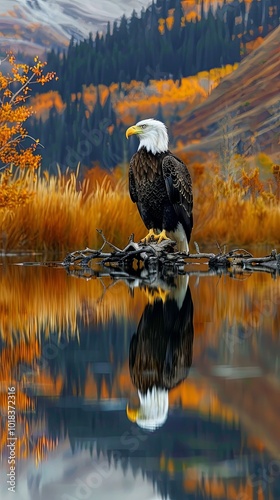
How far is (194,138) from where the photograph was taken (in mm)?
20406

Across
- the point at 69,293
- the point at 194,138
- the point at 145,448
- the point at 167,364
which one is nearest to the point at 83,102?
the point at 194,138

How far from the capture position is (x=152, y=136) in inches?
400

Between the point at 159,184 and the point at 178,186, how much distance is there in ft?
0.59

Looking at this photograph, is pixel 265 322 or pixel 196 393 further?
pixel 265 322

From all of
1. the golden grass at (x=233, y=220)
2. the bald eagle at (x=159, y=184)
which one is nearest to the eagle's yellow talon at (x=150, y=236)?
the bald eagle at (x=159, y=184)

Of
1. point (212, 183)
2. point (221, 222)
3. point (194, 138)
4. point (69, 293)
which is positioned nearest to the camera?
point (69, 293)

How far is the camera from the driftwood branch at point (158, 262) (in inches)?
395

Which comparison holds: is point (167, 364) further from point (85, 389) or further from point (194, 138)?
point (194, 138)

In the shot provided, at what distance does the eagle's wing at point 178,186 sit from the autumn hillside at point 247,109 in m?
9.27

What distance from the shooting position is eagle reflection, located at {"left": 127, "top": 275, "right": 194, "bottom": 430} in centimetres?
349

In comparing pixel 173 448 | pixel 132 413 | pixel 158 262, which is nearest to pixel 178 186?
pixel 158 262

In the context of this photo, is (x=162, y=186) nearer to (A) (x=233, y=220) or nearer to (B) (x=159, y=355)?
(A) (x=233, y=220)

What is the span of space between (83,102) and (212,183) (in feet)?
21.0

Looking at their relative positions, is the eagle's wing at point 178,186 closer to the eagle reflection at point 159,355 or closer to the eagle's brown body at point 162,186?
the eagle's brown body at point 162,186
